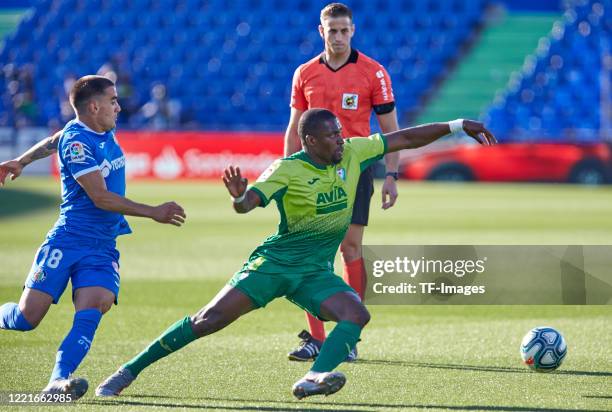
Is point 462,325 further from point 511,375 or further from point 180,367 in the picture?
point 180,367

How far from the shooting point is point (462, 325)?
944 centimetres

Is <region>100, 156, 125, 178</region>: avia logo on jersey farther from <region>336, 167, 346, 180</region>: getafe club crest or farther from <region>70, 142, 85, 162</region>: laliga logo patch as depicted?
<region>336, 167, 346, 180</region>: getafe club crest

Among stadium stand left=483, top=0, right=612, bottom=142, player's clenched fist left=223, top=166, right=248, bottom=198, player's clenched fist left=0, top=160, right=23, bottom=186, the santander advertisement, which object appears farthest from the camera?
stadium stand left=483, top=0, right=612, bottom=142

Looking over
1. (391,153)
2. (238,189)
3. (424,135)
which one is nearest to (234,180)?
(238,189)

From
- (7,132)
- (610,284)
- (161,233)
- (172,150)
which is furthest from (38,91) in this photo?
(610,284)

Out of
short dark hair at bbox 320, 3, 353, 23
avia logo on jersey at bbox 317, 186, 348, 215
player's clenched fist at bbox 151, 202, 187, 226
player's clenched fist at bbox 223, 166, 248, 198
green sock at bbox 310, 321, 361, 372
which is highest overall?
short dark hair at bbox 320, 3, 353, 23

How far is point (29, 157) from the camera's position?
7117 millimetres

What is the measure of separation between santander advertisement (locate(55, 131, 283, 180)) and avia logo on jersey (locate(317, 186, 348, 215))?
72.6ft

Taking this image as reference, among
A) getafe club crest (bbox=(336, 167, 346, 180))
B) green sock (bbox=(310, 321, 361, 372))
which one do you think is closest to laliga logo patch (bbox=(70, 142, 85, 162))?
getafe club crest (bbox=(336, 167, 346, 180))

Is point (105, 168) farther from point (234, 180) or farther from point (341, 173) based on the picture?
point (341, 173)

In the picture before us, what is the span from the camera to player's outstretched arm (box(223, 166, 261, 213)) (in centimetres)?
576

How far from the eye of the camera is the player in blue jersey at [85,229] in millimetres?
6363

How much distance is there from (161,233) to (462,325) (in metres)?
8.82

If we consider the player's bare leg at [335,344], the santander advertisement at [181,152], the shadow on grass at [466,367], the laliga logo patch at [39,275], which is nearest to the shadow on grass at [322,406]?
the player's bare leg at [335,344]
